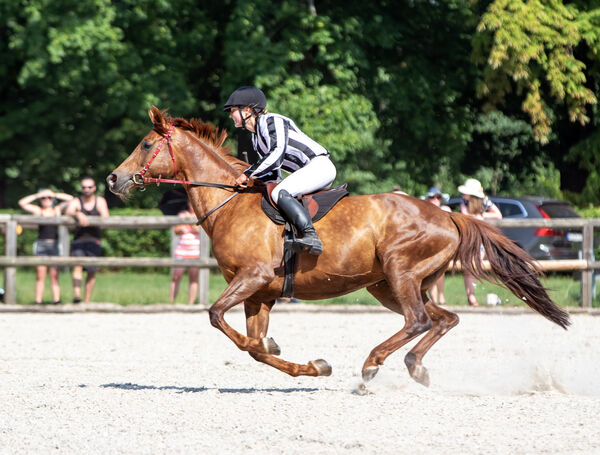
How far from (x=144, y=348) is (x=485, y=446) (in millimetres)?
5677

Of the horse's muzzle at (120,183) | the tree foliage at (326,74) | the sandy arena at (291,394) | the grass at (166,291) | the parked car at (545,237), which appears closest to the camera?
the sandy arena at (291,394)

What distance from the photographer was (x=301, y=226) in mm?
7121

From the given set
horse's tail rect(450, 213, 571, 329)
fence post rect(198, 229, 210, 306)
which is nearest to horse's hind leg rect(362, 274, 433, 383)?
horse's tail rect(450, 213, 571, 329)

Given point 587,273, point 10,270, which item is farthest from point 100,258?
point 587,273

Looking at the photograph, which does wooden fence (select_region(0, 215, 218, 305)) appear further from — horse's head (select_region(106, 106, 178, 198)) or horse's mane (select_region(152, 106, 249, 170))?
horse's head (select_region(106, 106, 178, 198))

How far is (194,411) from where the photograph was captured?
6.35 meters

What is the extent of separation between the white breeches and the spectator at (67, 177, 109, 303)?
733 centimetres

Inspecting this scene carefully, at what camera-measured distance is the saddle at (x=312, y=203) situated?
7.34 meters

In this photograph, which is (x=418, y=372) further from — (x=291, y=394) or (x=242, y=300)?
(x=242, y=300)

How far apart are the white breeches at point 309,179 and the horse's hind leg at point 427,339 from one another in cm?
130

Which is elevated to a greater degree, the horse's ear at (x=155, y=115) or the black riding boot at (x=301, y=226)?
the horse's ear at (x=155, y=115)

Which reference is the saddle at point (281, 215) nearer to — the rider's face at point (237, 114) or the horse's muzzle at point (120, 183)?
the rider's face at point (237, 114)

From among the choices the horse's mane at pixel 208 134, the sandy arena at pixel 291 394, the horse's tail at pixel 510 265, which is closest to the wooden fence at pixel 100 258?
the sandy arena at pixel 291 394

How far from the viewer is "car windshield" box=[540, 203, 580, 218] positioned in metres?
18.8
